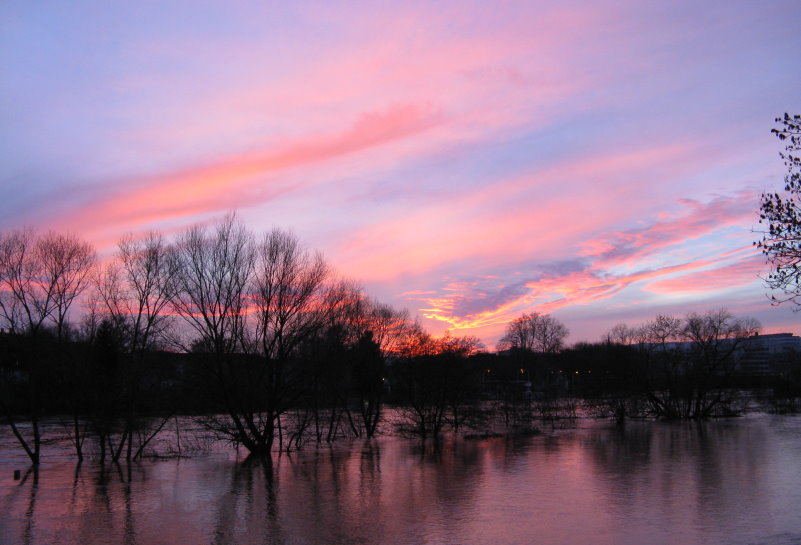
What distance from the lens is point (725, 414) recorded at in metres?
55.7

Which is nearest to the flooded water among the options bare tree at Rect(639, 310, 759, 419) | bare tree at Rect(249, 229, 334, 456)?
bare tree at Rect(249, 229, 334, 456)

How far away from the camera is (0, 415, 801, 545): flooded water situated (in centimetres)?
1393

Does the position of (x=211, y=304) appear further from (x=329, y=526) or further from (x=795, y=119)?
(x=795, y=119)

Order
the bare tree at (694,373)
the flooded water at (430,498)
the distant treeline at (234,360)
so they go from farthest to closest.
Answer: the bare tree at (694,373), the distant treeline at (234,360), the flooded water at (430,498)

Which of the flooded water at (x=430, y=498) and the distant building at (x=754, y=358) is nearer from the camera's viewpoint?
the flooded water at (x=430, y=498)

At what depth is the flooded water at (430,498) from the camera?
1393 centimetres

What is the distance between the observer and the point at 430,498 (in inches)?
726

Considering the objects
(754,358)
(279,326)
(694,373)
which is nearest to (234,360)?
(279,326)

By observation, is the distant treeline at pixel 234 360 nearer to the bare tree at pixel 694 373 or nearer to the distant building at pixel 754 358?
the bare tree at pixel 694 373

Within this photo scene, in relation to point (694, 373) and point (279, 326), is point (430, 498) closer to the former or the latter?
point (279, 326)

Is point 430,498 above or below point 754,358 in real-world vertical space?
below

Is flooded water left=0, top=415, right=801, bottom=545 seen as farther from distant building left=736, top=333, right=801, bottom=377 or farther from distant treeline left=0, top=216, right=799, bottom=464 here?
distant building left=736, top=333, right=801, bottom=377

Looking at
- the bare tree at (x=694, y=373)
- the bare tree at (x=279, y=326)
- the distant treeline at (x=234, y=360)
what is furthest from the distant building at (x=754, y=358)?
the bare tree at (x=279, y=326)

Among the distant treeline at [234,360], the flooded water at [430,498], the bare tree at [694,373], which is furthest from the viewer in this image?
the bare tree at [694,373]
